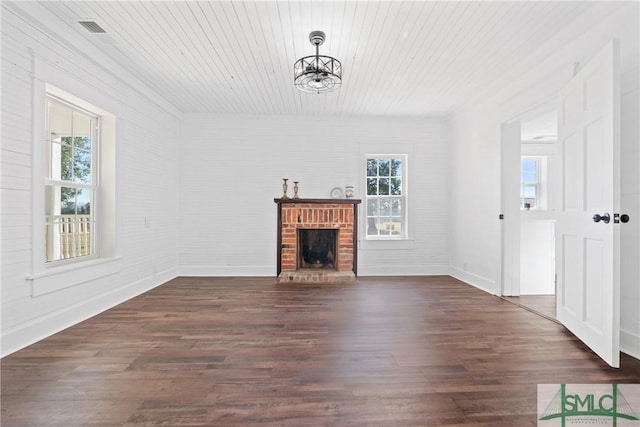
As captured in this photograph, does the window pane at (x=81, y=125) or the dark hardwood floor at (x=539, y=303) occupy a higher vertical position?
the window pane at (x=81, y=125)

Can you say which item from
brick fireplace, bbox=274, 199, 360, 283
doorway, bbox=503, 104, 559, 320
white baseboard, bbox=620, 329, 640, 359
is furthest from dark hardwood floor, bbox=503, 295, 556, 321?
brick fireplace, bbox=274, 199, 360, 283

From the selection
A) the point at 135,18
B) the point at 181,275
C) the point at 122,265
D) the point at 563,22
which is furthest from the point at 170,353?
the point at 563,22

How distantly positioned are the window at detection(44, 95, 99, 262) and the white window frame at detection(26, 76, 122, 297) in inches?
2.7

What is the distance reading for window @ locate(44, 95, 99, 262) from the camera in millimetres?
3062

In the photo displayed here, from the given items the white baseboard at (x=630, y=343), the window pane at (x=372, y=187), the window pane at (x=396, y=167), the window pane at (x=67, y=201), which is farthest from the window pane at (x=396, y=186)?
the window pane at (x=67, y=201)

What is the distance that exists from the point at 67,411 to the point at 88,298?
1923 millimetres

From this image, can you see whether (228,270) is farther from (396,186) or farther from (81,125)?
(396,186)

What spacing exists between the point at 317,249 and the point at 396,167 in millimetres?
2081

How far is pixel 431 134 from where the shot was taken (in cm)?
575

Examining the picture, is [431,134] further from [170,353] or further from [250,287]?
[170,353]

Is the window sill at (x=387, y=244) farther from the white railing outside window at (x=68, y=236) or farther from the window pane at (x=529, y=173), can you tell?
the white railing outside window at (x=68, y=236)

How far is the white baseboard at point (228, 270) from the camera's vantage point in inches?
216

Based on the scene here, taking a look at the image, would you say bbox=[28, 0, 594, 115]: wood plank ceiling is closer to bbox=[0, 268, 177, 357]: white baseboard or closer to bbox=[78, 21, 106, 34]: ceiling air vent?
bbox=[78, 21, 106, 34]: ceiling air vent

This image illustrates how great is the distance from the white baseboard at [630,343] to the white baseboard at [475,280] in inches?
67.6
